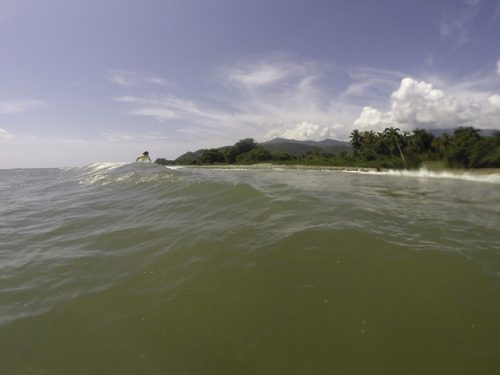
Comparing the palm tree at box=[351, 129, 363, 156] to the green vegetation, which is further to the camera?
the palm tree at box=[351, 129, 363, 156]

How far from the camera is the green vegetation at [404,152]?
27281 millimetres

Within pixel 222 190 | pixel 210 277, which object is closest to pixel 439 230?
pixel 210 277

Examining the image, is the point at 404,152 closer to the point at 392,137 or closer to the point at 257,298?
the point at 392,137

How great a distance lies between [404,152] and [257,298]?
52.6 metres

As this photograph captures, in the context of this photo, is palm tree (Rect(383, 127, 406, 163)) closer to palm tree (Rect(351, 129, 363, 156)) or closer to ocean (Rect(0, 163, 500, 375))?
palm tree (Rect(351, 129, 363, 156))

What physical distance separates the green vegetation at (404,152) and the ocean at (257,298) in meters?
30.4

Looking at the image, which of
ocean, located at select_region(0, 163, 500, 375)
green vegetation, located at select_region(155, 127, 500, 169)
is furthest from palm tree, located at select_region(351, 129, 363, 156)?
ocean, located at select_region(0, 163, 500, 375)

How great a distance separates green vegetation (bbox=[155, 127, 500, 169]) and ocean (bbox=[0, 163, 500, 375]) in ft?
99.8

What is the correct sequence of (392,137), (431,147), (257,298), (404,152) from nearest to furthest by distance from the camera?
(257,298) < (404,152) < (431,147) < (392,137)

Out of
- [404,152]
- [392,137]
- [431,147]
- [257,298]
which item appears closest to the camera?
[257,298]

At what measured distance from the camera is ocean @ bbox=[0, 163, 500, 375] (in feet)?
6.57

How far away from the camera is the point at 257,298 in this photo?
2746 mm

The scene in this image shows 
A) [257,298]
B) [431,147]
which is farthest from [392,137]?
[257,298]

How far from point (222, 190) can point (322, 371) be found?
24.7 feet
